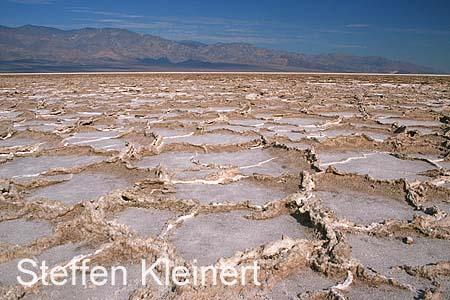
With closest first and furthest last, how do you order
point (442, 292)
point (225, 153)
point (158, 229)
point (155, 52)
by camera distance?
point (442, 292) < point (158, 229) < point (225, 153) < point (155, 52)

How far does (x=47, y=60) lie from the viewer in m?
130

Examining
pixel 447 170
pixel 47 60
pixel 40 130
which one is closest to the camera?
pixel 447 170

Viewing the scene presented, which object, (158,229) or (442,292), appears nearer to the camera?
(442,292)

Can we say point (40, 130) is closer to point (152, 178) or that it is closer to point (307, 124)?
point (152, 178)

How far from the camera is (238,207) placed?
3.10 m

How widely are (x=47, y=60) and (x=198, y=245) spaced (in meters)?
141

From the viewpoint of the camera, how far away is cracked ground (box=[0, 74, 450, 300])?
214 centimetres

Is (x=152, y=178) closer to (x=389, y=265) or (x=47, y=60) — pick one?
(x=389, y=265)

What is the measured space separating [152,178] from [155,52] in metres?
189

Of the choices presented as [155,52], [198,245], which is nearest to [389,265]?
[198,245]

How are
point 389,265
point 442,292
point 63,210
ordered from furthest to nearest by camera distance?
point 63,210, point 389,265, point 442,292

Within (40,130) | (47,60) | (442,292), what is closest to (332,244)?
(442,292)

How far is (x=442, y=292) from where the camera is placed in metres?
2.01

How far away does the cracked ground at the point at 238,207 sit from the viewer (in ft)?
7.02
